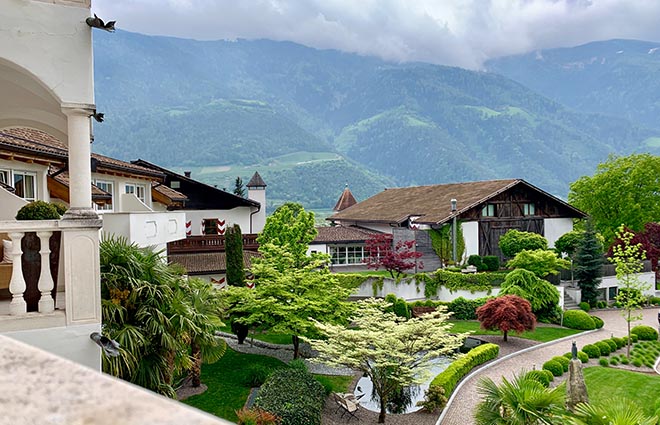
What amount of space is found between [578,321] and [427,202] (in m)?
19.1

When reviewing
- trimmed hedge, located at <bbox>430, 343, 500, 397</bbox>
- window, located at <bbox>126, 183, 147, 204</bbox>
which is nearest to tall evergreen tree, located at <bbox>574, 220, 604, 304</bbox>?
trimmed hedge, located at <bbox>430, 343, 500, 397</bbox>

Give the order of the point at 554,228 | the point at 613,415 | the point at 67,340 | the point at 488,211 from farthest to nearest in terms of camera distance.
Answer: the point at 554,228
the point at 488,211
the point at 613,415
the point at 67,340

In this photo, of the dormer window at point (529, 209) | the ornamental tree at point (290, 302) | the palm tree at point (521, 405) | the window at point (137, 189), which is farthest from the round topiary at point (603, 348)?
the window at point (137, 189)

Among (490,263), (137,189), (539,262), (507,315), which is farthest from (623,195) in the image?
(137,189)

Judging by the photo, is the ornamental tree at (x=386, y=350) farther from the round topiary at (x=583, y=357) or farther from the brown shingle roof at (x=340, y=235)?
the brown shingle roof at (x=340, y=235)

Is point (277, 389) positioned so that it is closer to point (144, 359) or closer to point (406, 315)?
point (144, 359)

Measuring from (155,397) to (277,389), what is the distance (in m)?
14.7

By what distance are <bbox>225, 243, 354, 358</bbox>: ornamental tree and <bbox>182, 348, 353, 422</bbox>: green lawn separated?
1368mm

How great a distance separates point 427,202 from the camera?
45.2m

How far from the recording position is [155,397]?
40.0 inches

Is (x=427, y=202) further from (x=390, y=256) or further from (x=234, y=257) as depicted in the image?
(x=234, y=257)

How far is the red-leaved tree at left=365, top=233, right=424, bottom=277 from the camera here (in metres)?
32.1

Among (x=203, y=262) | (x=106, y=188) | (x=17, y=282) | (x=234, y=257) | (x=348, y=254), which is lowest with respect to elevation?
(x=348, y=254)

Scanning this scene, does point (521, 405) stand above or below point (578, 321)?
Result: above
